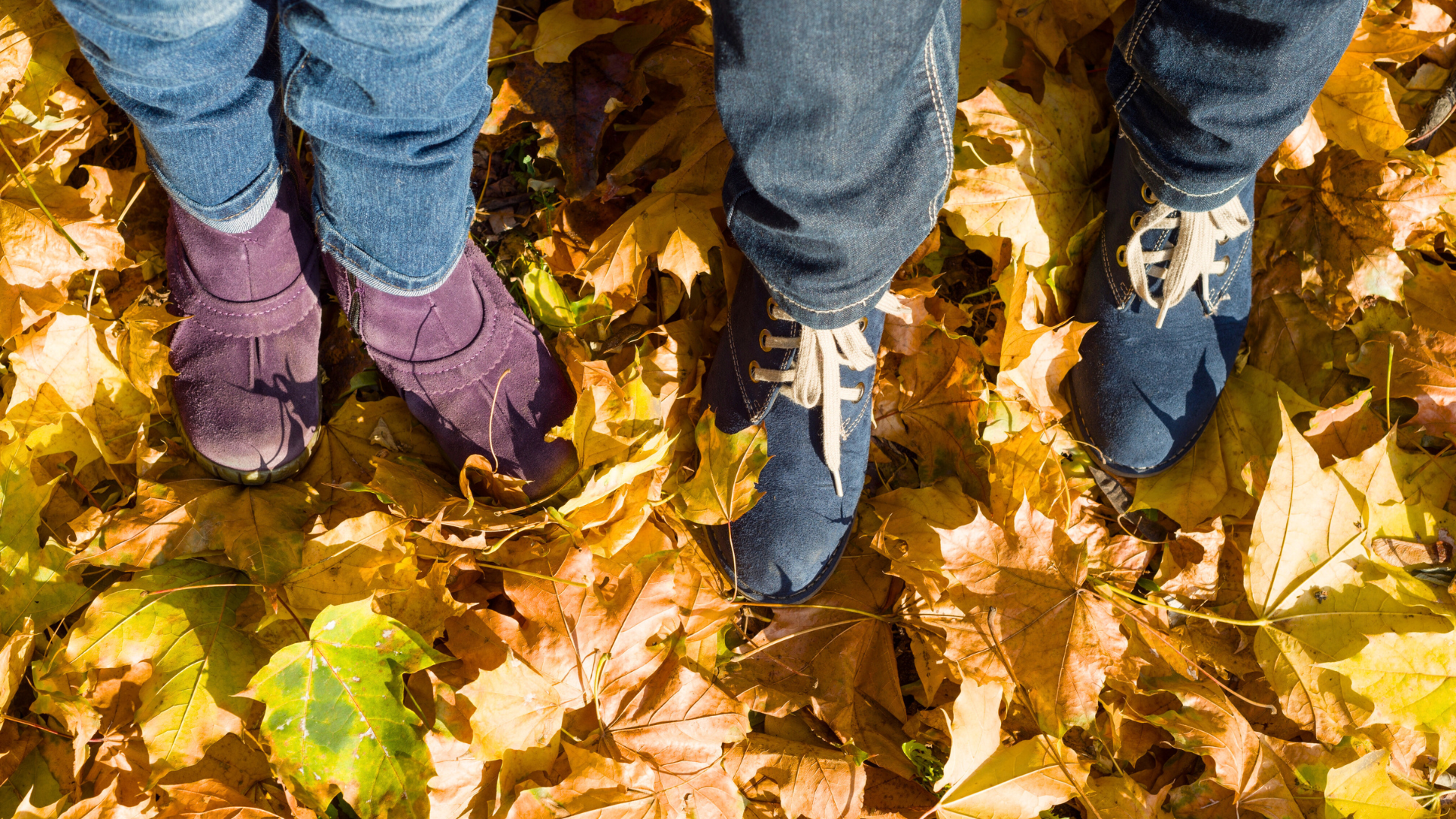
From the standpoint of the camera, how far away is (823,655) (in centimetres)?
123

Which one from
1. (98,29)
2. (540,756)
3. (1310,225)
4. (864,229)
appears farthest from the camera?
(1310,225)

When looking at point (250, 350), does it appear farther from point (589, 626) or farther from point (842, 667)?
point (842, 667)

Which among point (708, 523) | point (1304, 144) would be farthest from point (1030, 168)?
point (708, 523)

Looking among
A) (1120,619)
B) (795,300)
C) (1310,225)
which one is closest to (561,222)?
(795,300)

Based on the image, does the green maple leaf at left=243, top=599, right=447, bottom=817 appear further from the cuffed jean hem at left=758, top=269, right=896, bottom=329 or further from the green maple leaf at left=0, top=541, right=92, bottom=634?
the cuffed jean hem at left=758, top=269, right=896, bottom=329

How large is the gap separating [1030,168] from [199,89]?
3.56ft

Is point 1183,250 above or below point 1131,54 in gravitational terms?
below

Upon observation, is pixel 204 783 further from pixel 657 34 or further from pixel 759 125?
pixel 657 34

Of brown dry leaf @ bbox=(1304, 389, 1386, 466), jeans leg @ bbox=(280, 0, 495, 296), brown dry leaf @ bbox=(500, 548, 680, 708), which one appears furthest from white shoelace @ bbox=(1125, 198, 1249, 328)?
jeans leg @ bbox=(280, 0, 495, 296)

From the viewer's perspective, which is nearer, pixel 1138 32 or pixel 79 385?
pixel 1138 32

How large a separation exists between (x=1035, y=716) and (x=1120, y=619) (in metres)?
0.24

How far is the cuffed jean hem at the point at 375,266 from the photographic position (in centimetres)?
A: 94

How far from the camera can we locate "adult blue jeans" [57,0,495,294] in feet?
2.22

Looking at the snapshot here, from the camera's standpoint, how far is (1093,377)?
4.20ft
